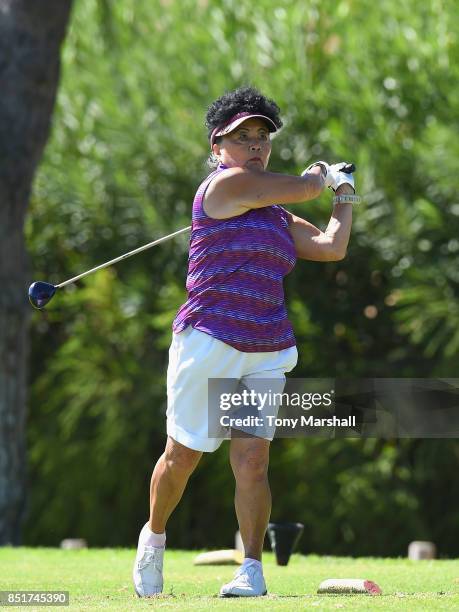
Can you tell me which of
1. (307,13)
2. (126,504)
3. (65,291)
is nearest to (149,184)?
(65,291)

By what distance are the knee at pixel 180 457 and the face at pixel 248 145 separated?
100 centimetres

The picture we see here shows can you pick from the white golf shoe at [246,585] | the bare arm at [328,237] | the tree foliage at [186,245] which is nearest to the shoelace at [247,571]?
the white golf shoe at [246,585]

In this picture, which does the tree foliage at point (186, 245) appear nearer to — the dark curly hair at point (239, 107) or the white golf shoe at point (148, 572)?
the dark curly hair at point (239, 107)

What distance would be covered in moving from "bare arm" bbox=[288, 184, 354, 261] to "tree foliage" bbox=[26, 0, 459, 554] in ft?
20.1

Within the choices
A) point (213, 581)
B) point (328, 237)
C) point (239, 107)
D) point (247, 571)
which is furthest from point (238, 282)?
point (213, 581)

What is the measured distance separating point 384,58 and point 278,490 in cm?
416

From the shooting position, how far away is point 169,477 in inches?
175

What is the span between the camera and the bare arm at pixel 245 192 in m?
4.34

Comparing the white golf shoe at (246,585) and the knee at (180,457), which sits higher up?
the knee at (180,457)

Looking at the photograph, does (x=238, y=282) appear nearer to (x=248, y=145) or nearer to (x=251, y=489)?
(x=248, y=145)

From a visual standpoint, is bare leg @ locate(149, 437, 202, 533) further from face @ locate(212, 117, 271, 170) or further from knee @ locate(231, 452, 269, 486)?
face @ locate(212, 117, 271, 170)

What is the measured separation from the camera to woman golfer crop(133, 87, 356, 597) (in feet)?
14.2

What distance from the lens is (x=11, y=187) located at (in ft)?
31.4

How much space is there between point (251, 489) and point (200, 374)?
43 centimetres
